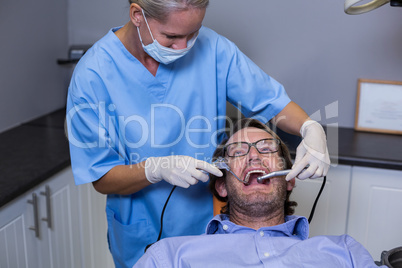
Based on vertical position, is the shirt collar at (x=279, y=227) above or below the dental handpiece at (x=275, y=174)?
below

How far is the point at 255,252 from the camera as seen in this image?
1.47 metres

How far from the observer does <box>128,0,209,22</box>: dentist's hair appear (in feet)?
4.36

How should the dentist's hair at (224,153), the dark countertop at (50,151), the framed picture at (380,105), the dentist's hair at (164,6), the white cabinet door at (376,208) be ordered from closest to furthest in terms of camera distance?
the dentist's hair at (164,6), the dentist's hair at (224,153), the dark countertop at (50,151), the white cabinet door at (376,208), the framed picture at (380,105)

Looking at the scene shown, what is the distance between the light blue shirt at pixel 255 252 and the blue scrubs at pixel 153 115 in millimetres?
220

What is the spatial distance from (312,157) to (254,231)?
0.31m

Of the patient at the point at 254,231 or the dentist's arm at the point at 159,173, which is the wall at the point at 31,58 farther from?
the patient at the point at 254,231

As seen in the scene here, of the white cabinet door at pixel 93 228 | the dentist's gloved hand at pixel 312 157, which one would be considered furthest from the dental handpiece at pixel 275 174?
the white cabinet door at pixel 93 228

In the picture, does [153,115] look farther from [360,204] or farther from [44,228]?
[360,204]

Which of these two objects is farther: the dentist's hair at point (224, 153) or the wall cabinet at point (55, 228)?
the wall cabinet at point (55, 228)

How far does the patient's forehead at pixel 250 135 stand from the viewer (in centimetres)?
164

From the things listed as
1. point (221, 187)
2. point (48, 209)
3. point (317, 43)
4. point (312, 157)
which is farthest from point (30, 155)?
point (317, 43)

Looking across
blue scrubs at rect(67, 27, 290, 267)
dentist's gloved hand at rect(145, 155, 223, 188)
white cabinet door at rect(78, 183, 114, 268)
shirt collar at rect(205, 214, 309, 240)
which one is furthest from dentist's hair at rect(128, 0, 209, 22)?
white cabinet door at rect(78, 183, 114, 268)

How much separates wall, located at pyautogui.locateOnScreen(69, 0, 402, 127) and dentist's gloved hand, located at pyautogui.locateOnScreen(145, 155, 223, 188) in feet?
4.02

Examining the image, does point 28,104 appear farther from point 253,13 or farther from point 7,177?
point 253,13
